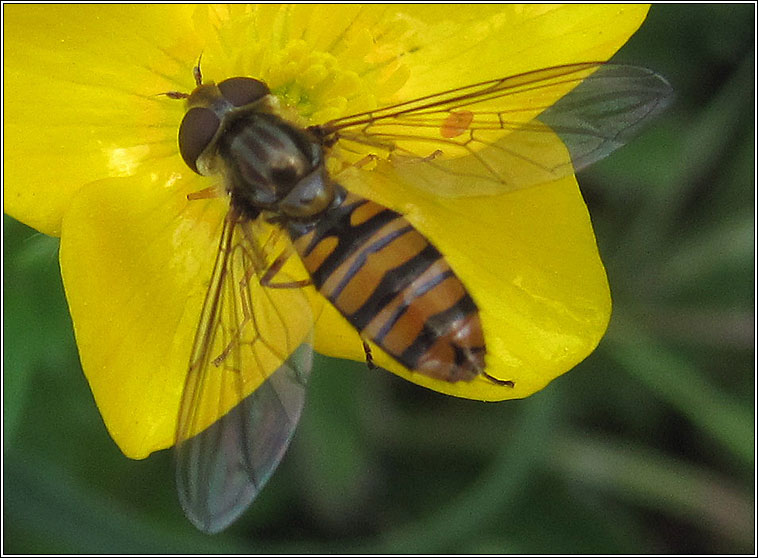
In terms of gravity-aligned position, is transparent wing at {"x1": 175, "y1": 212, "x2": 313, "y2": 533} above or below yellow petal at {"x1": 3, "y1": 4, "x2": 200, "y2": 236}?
below

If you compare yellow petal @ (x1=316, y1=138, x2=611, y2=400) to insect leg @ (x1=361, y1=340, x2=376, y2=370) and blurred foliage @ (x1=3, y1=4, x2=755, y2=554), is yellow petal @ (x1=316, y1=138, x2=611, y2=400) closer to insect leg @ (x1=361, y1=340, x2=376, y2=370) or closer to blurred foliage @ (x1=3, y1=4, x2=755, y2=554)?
insect leg @ (x1=361, y1=340, x2=376, y2=370)

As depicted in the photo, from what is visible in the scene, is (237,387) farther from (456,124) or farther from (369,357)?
(456,124)

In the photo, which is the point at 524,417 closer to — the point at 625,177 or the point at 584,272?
the point at 625,177

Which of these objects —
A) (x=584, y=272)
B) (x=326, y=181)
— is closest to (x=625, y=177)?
(x=584, y=272)

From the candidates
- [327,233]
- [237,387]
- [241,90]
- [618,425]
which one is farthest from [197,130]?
[618,425]

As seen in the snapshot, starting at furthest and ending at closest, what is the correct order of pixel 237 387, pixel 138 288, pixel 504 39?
pixel 504 39
pixel 138 288
pixel 237 387

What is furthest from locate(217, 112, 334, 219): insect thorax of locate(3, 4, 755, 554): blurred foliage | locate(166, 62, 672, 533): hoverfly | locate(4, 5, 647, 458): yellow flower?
locate(3, 4, 755, 554): blurred foliage

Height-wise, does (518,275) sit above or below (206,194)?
below

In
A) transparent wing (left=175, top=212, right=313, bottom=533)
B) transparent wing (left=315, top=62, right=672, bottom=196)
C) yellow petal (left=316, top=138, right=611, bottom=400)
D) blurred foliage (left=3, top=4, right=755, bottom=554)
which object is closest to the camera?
transparent wing (left=175, top=212, right=313, bottom=533)
